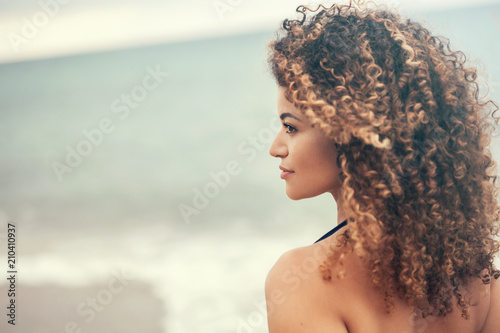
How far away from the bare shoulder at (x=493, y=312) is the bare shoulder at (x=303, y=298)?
434 mm

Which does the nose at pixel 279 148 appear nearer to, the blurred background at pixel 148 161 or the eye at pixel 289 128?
the eye at pixel 289 128

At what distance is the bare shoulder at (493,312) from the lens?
1402 millimetres

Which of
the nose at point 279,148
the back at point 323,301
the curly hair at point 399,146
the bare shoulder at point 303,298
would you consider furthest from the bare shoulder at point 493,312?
the nose at point 279,148

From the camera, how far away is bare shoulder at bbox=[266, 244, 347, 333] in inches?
48.6

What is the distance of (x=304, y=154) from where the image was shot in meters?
1.34

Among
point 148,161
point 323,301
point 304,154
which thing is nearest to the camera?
point 323,301

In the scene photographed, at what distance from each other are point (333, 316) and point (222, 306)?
2696 mm

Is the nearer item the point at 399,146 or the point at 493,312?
the point at 399,146

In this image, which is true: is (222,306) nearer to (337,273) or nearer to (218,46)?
(337,273)

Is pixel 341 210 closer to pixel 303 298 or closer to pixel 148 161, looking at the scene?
pixel 303 298

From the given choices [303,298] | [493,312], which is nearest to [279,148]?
[303,298]

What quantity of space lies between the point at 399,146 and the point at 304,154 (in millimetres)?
230

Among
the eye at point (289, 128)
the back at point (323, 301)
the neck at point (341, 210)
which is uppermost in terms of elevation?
the eye at point (289, 128)

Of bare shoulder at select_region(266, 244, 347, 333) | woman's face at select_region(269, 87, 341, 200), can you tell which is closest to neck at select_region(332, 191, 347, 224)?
woman's face at select_region(269, 87, 341, 200)
